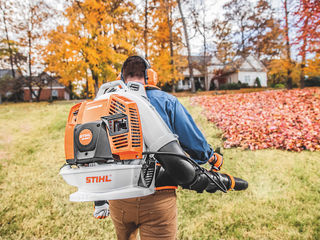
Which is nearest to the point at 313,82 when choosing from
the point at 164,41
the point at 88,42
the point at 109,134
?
the point at 164,41

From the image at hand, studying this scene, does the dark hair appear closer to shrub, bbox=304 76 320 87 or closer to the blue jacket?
the blue jacket

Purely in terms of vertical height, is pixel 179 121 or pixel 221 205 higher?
pixel 179 121

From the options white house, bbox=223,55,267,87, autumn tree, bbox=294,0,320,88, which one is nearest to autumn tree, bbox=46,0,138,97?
autumn tree, bbox=294,0,320,88

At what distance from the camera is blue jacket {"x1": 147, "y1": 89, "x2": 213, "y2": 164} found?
1.41 meters

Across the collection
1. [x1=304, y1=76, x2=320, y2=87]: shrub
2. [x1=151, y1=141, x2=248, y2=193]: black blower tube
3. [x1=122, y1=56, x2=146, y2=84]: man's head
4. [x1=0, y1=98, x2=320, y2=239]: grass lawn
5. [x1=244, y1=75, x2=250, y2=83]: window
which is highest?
[x1=244, y1=75, x2=250, y2=83]: window

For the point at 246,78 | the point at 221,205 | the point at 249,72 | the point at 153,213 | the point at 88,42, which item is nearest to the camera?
the point at 153,213

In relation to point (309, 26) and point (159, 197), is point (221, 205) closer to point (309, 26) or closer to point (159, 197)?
point (159, 197)

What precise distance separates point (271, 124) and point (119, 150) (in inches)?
240

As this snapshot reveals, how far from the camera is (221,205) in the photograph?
3.55m

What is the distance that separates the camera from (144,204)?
4.42ft

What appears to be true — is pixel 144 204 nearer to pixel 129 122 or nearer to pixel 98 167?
pixel 98 167

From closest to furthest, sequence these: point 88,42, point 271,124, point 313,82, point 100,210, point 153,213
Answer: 1. point 153,213
2. point 100,210
3. point 271,124
4. point 88,42
5. point 313,82

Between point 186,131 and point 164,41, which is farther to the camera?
point 164,41

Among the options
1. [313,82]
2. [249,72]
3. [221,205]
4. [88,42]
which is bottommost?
[221,205]
